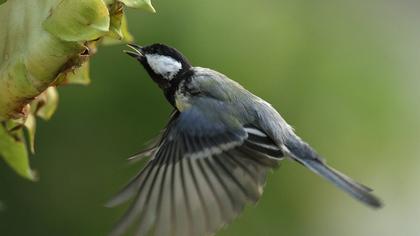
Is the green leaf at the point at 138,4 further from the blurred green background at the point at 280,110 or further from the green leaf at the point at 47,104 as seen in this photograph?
the blurred green background at the point at 280,110

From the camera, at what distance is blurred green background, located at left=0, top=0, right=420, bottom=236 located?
2.38 metres

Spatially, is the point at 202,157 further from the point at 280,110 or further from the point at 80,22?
the point at 280,110

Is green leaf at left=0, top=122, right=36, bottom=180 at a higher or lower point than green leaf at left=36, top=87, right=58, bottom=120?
lower

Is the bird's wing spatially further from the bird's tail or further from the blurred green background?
the blurred green background

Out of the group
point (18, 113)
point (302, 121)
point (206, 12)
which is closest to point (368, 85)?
point (302, 121)

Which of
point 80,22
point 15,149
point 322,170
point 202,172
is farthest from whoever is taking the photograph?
point 322,170

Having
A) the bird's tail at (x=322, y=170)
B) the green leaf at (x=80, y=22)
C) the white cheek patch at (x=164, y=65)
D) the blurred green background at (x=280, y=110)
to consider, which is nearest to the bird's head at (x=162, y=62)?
the white cheek patch at (x=164, y=65)

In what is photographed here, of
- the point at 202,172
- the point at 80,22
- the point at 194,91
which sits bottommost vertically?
the point at 202,172

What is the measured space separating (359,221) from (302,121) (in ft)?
2.70

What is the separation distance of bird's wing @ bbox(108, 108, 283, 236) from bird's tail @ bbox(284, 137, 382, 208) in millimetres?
95

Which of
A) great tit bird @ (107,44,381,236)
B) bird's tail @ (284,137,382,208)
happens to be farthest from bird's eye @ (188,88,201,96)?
bird's tail @ (284,137,382,208)

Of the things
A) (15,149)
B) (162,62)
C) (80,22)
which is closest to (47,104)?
(15,149)

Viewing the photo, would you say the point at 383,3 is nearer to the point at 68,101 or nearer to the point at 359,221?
the point at 359,221

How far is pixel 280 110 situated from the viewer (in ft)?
8.90
